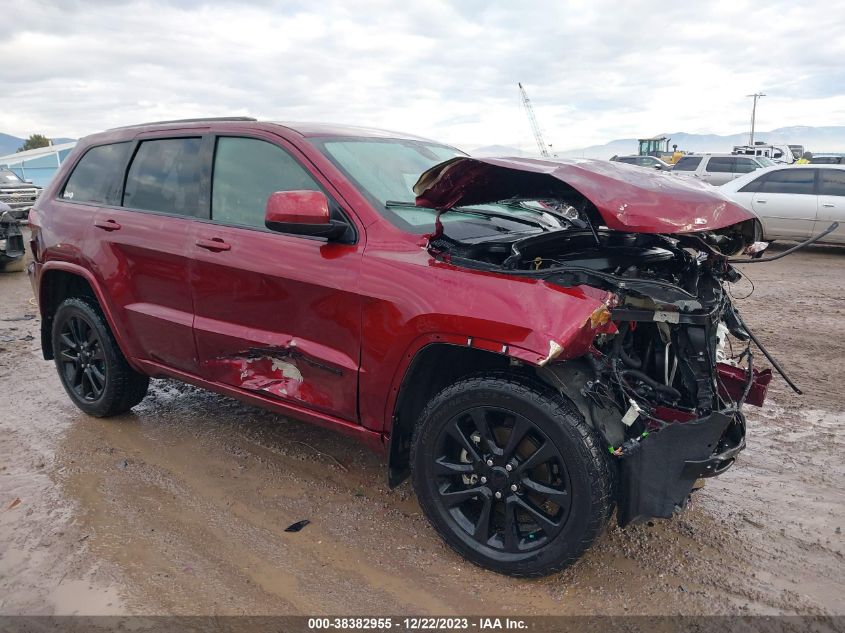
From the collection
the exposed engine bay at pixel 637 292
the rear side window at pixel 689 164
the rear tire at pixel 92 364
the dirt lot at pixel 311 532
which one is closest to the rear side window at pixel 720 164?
the rear side window at pixel 689 164

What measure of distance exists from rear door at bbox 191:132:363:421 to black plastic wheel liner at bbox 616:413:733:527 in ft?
4.16

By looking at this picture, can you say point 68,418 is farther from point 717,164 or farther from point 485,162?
point 717,164

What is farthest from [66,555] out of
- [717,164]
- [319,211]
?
[717,164]

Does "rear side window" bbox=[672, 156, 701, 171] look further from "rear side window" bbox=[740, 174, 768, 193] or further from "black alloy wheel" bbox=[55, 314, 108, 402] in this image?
"black alloy wheel" bbox=[55, 314, 108, 402]

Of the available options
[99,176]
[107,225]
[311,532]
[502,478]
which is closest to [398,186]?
[502,478]

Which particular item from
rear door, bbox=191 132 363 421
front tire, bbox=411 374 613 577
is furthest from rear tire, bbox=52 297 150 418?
front tire, bbox=411 374 613 577

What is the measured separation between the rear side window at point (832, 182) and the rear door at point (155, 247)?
10437mm

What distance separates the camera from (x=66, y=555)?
9.62ft

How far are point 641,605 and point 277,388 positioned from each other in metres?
1.94

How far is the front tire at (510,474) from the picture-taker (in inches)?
97.1

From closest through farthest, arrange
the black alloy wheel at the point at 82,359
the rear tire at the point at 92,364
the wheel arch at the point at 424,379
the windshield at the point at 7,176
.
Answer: the wheel arch at the point at 424,379 < the rear tire at the point at 92,364 < the black alloy wheel at the point at 82,359 < the windshield at the point at 7,176

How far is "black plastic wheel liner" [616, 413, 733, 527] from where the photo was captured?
7.98 ft

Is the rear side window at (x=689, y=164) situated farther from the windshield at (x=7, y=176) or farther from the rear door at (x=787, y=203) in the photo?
the windshield at (x=7, y=176)

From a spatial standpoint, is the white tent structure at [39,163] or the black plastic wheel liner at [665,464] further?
the white tent structure at [39,163]
